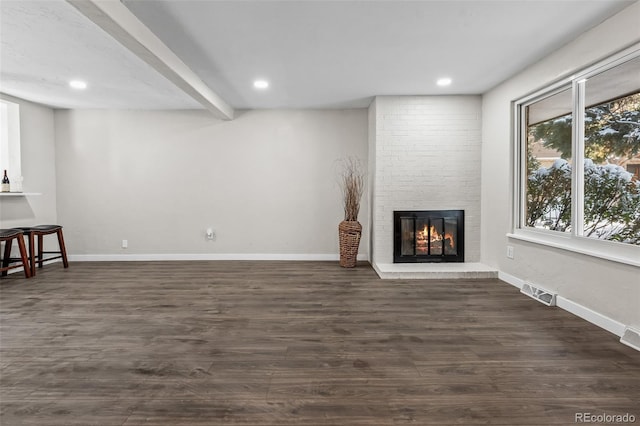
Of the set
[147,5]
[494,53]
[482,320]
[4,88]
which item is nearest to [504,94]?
[494,53]

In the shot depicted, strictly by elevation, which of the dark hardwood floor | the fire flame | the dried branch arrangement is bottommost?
the dark hardwood floor

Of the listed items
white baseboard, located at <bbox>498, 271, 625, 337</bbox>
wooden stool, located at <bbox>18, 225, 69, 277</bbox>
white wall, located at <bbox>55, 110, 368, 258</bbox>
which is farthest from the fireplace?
wooden stool, located at <bbox>18, 225, 69, 277</bbox>

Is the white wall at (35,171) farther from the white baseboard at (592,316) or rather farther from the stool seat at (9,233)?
the white baseboard at (592,316)

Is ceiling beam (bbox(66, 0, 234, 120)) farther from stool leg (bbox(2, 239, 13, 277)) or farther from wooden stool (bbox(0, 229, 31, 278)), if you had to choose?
stool leg (bbox(2, 239, 13, 277))

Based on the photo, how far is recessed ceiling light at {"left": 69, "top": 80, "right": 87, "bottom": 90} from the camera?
4117mm

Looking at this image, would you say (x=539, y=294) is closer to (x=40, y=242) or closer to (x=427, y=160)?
(x=427, y=160)

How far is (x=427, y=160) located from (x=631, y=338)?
9.62 feet

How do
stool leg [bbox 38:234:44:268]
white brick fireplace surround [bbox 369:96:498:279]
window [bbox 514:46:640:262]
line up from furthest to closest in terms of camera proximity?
1. stool leg [bbox 38:234:44:268]
2. white brick fireplace surround [bbox 369:96:498:279]
3. window [bbox 514:46:640:262]

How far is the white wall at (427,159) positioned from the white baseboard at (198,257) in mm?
1178

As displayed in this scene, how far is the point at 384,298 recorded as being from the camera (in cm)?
354

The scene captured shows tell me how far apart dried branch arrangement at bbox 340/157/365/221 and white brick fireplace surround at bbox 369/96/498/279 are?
1.28 feet

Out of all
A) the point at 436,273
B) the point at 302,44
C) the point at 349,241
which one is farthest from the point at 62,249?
the point at 436,273

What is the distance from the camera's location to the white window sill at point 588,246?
101 inches

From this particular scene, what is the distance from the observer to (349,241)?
497cm
